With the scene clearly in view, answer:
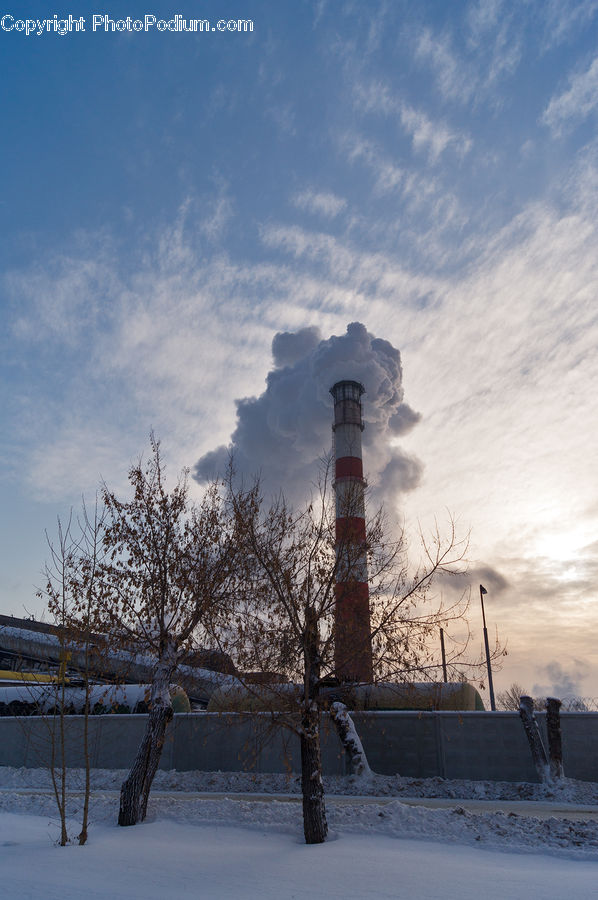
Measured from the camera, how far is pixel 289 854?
946 centimetres

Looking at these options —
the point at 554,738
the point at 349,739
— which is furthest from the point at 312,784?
the point at 554,738

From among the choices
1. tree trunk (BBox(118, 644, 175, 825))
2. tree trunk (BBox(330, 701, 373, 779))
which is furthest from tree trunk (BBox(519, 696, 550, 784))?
tree trunk (BBox(118, 644, 175, 825))

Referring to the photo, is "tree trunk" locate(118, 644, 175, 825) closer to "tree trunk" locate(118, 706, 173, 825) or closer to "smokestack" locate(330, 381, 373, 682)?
"tree trunk" locate(118, 706, 173, 825)

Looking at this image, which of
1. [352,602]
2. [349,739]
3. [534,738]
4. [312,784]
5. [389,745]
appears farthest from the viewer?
[389,745]

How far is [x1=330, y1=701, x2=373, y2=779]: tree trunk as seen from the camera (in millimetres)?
17875

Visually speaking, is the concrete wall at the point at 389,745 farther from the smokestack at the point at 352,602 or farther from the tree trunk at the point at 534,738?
the smokestack at the point at 352,602

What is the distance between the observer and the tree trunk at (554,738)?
663 inches

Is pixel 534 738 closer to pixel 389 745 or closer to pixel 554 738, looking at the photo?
pixel 554 738

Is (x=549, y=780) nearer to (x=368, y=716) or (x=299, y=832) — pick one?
(x=368, y=716)

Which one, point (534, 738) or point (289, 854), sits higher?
point (534, 738)

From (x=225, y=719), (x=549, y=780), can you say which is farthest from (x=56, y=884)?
(x=549, y=780)

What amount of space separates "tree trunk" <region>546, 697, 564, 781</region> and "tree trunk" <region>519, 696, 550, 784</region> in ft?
0.66

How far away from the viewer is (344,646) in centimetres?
1189

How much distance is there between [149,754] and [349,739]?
25.3ft
